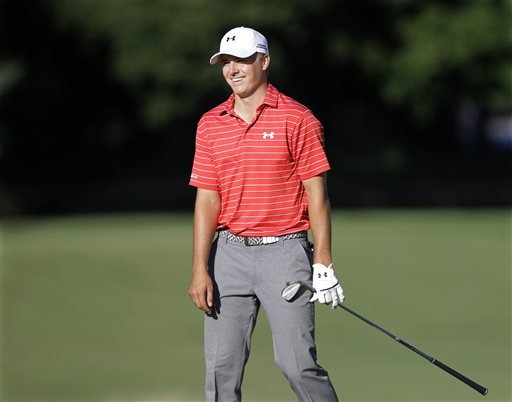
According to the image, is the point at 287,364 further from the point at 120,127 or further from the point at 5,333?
the point at 120,127

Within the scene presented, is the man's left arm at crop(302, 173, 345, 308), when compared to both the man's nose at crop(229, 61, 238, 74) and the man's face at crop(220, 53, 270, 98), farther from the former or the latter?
the man's nose at crop(229, 61, 238, 74)

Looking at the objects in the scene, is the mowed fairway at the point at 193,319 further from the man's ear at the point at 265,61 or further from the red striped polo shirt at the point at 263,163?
the man's ear at the point at 265,61

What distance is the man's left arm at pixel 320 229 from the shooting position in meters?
5.33

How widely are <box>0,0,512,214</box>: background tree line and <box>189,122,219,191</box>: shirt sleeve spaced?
22.0 metres

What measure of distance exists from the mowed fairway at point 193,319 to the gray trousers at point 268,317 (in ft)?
10.8

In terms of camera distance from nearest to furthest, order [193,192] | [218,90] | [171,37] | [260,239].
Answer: [260,239]
[171,37]
[218,90]
[193,192]

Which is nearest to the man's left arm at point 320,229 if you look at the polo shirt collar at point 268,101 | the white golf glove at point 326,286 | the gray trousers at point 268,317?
the white golf glove at point 326,286

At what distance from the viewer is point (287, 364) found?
543 centimetres

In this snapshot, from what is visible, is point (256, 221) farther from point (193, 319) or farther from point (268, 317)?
point (193, 319)

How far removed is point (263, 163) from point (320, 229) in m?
0.42

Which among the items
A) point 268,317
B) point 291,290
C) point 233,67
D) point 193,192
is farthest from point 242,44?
point 193,192

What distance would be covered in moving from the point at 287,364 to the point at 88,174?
105 feet

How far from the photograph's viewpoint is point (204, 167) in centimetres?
561

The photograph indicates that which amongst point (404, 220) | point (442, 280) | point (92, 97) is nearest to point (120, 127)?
point (92, 97)
